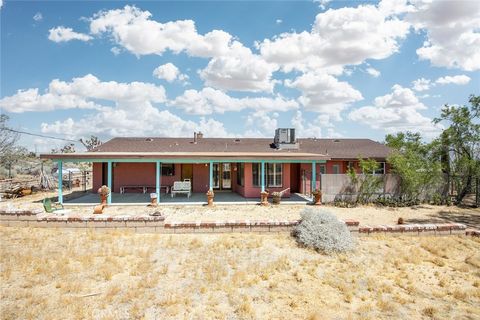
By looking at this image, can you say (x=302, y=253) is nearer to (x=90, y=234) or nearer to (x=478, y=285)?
(x=478, y=285)

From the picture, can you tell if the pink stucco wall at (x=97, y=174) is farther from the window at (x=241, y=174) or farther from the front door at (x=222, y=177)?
the window at (x=241, y=174)

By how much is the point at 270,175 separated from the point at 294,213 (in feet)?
15.4

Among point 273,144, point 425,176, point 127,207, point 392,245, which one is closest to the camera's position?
point 392,245

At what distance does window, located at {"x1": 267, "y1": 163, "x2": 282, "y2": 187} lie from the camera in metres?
18.1

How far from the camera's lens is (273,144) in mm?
23547

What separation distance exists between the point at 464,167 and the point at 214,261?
54.4 ft

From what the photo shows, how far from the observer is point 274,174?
18156 mm

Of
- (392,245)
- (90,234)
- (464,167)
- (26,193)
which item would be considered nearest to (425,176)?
(464,167)

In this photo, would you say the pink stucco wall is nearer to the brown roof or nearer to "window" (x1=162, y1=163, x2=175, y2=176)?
the brown roof

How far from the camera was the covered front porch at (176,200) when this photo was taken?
52.5 ft

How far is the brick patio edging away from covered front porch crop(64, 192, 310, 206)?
18.1 feet

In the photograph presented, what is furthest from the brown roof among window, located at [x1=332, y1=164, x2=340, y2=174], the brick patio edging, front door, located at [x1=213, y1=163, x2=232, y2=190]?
the brick patio edging

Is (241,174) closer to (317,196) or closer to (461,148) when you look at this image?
(317,196)

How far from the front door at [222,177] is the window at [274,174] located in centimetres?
360
